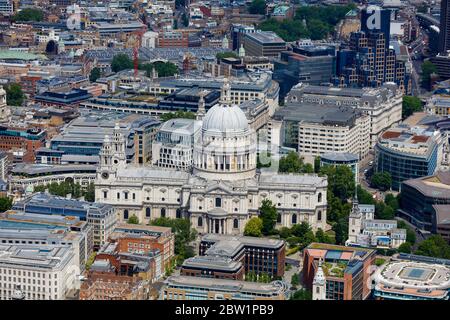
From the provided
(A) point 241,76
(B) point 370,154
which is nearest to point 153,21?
(A) point 241,76

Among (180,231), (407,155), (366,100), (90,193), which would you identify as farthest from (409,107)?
(180,231)

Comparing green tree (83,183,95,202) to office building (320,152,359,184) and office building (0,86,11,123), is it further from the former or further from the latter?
office building (0,86,11,123)

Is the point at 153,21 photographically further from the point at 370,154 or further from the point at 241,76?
the point at 370,154

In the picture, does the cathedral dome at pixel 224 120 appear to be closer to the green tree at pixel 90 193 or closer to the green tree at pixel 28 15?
the green tree at pixel 90 193

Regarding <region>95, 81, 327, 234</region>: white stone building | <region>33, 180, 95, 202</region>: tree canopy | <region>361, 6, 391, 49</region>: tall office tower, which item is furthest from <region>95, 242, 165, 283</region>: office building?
<region>361, 6, 391, 49</region>: tall office tower

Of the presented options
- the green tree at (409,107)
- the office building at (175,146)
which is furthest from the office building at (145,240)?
the green tree at (409,107)

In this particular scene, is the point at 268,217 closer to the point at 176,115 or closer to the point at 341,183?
the point at 341,183

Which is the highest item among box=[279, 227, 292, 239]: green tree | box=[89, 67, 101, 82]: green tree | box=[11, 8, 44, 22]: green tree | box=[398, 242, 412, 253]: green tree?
box=[11, 8, 44, 22]: green tree
